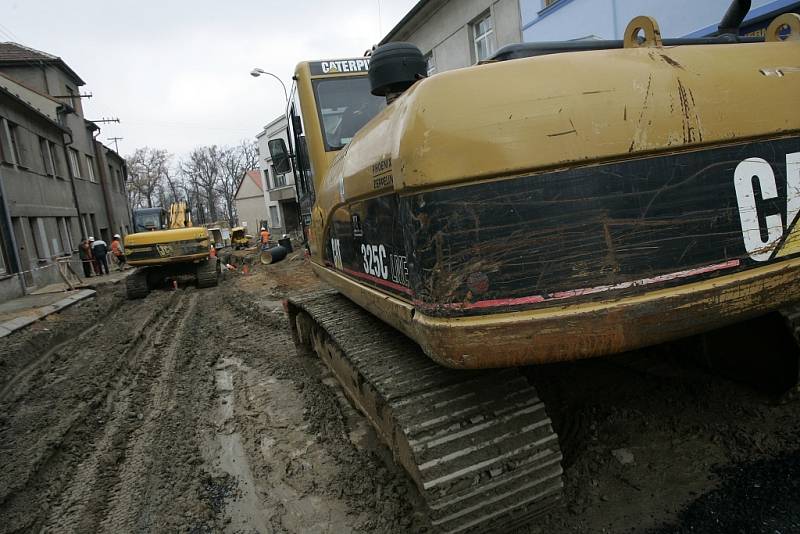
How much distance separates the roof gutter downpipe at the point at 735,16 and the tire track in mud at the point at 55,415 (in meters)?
4.62

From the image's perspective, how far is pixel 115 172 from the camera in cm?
2983

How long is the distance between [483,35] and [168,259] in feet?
31.9

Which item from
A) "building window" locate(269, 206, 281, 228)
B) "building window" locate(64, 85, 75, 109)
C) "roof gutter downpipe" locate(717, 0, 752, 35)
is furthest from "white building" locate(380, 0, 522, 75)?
"building window" locate(269, 206, 281, 228)

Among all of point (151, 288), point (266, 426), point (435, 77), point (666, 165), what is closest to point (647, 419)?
point (666, 165)

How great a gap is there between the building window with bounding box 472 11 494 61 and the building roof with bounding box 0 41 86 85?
21.2 metres

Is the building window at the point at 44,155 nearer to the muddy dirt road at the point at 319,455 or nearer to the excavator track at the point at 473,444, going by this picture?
the muddy dirt road at the point at 319,455

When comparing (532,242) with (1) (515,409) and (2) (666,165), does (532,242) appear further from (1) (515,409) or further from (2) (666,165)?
(1) (515,409)

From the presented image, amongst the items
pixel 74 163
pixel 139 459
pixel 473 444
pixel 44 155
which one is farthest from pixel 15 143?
pixel 473 444

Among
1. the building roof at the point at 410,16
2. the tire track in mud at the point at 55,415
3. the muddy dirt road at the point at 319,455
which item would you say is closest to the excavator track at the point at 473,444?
the muddy dirt road at the point at 319,455

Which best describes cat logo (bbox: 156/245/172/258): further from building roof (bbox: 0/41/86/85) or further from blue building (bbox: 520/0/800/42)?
building roof (bbox: 0/41/86/85)

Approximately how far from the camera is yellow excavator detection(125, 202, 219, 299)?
36.0ft

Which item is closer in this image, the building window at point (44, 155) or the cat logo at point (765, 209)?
the cat logo at point (765, 209)

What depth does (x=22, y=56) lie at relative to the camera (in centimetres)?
2216

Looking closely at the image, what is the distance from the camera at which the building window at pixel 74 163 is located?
21.3 m
